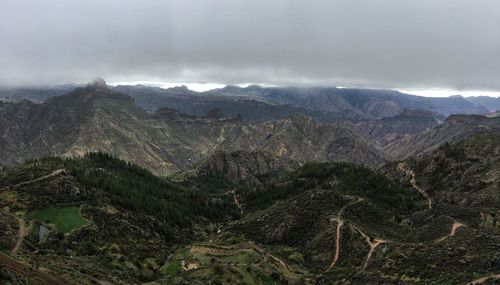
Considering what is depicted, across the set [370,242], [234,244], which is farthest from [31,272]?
[370,242]

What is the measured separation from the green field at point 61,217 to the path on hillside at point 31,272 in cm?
4924

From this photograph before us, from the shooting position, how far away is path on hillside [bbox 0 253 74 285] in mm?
92062

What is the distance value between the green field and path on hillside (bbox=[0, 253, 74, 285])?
49237 millimetres

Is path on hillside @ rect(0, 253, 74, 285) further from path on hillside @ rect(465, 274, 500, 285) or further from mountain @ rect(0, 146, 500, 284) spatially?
path on hillside @ rect(465, 274, 500, 285)

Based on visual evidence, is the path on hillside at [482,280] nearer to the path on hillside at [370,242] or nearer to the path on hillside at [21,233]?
the path on hillside at [370,242]

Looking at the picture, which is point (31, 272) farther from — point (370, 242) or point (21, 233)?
point (370, 242)

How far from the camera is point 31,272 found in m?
94.8

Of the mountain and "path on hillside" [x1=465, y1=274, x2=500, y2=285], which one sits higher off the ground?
"path on hillside" [x1=465, y1=274, x2=500, y2=285]

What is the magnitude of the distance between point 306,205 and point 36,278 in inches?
4905

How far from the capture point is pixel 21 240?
130 metres

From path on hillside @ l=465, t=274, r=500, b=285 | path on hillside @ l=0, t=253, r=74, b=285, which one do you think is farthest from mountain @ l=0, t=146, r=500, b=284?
path on hillside @ l=465, t=274, r=500, b=285

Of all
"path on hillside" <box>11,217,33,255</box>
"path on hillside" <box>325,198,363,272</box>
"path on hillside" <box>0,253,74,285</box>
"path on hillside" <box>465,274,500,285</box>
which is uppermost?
"path on hillside" <box>465,274,500,285</box>

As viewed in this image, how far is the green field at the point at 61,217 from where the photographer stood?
151m

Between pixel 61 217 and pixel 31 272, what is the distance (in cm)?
6562
